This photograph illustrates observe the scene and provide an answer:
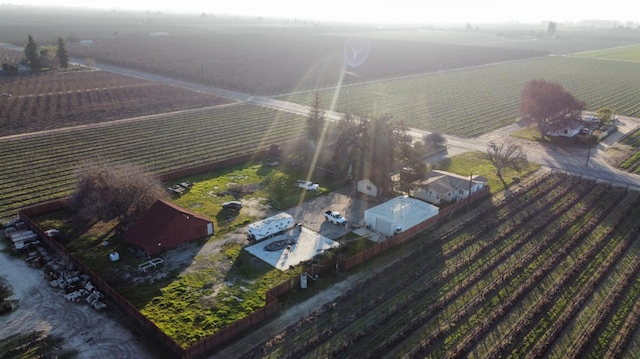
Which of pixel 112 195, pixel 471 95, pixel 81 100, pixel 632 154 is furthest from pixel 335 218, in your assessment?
pixel 471 95

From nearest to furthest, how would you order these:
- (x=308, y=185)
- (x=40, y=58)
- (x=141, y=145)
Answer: (x=308, y=185) → (x=141, y=145) → (x=40, y=58)

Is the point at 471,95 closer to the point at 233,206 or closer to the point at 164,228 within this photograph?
the point at 233,206

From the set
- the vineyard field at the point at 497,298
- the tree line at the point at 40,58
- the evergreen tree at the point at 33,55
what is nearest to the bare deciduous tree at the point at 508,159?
the vineyard field at the point at 497,298

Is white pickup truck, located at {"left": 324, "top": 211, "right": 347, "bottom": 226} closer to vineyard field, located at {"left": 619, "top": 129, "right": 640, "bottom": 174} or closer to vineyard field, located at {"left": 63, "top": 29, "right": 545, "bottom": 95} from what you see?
vineyard field, located at {"left": 619, "top": 129, "right": 640, "bottom": 174}

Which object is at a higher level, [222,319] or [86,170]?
[86,170]

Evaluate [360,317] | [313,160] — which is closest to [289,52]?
[313,160]

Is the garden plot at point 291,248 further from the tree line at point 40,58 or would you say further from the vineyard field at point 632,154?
the tree line at point 40,58

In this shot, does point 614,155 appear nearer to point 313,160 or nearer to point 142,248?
point 313,160

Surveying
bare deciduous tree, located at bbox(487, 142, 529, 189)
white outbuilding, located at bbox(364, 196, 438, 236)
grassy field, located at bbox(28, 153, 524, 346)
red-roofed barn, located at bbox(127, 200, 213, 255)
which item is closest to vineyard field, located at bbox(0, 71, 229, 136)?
grassy field, located at bbox(28, 153, 524, 346)
